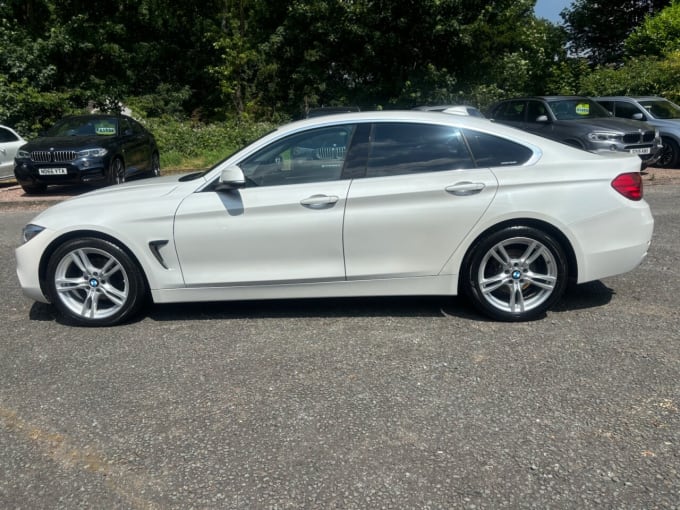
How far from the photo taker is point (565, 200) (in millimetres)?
4398

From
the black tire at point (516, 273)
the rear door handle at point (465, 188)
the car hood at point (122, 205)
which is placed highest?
the car hood at point (122, 205)

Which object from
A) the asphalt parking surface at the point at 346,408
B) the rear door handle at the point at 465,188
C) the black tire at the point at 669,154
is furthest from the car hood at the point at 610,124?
the rear door handle at the point at 465,188

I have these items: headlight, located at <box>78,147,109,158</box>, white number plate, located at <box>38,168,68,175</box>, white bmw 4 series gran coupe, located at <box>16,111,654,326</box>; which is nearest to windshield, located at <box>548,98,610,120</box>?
white bmw 4 series gran coupe, located at <box>16,111,654,326</box>

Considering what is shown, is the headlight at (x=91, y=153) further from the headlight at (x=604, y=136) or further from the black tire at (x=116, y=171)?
the headlight at (x=604, y=136)

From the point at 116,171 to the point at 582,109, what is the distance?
9.79 m

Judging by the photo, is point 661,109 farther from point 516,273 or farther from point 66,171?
point 66,171

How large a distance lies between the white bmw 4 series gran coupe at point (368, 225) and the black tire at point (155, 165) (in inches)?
402

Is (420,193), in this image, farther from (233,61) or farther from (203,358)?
(233,61)

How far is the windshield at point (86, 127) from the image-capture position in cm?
1293

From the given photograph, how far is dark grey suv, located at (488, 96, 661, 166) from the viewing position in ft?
38.4

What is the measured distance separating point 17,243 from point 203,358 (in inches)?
209

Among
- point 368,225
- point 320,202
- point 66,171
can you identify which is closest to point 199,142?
point 66,171

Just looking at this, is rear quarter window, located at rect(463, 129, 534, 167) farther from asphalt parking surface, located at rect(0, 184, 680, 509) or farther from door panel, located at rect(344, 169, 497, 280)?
asphalt parking surface, located at rect(0, 184, 680, 509)

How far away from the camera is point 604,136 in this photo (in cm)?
1170
